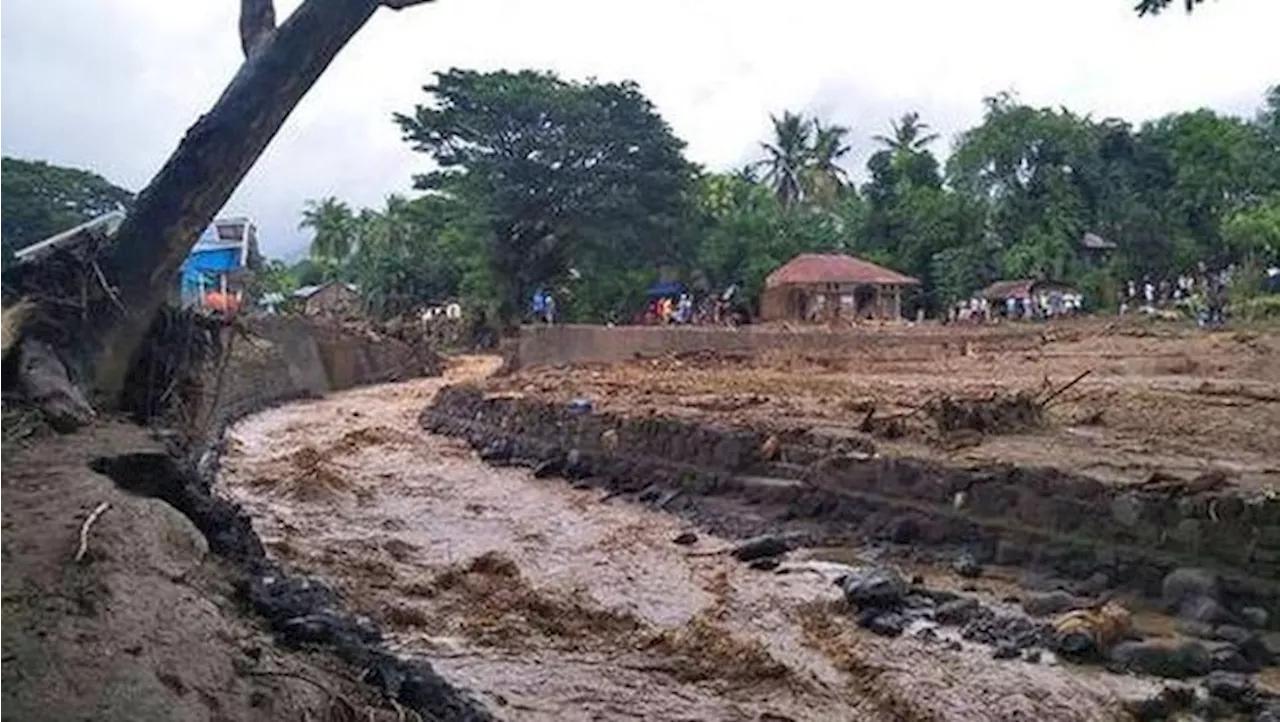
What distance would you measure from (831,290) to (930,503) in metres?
34.1

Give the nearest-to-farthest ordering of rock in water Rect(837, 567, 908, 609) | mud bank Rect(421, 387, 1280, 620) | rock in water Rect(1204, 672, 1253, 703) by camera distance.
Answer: rock in water Rect(1204, 672, 1253, 703), mud bank Rect(421, 387, 1280, 620), rock in water Rect(837, 567, 908, 609)

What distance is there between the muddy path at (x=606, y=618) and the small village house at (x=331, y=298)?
43.7m

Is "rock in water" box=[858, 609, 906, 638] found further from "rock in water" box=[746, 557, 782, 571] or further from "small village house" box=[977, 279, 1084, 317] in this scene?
"small village house" box=[977, 279, 1084, 317]

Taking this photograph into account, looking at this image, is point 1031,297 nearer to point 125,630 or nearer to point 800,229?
point 800,229

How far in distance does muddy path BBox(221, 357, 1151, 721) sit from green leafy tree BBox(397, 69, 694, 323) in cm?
2536

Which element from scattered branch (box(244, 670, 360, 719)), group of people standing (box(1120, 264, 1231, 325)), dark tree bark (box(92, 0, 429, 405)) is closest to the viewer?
scattered branch (box(244, 670, 360, 719))

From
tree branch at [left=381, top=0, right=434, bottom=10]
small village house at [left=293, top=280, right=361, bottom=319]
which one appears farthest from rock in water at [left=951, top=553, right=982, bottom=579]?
small village house at [left=293, top=280, right=361, bottom=319]

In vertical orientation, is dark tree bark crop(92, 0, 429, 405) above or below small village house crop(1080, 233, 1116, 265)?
below

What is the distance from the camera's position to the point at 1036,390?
63.2ft

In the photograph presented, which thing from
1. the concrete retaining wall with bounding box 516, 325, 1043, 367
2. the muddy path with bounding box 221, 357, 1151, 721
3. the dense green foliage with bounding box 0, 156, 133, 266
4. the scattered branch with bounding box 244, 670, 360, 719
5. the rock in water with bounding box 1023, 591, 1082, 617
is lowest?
the muddy path with bounding box 221, 357, 1151, 721

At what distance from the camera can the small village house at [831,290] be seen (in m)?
45.9

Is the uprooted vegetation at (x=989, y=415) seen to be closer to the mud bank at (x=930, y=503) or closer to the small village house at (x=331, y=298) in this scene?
the mud bank at (x=930, y=503)

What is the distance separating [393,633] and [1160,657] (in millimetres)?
5892

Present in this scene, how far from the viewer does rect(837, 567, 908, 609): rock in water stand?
420 inches
